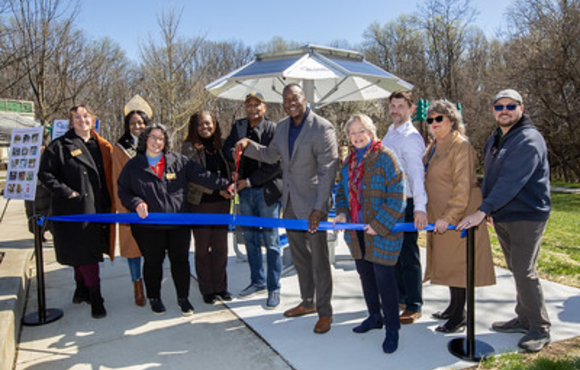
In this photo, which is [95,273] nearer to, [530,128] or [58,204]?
[58,204]

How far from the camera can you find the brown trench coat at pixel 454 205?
327 centimetres

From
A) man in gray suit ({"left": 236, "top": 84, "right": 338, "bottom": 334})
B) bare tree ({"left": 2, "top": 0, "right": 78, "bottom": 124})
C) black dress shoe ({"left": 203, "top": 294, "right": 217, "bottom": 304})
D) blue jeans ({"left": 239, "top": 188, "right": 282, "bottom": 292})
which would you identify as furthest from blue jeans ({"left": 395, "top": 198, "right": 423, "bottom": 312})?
bare tree ({"left": 2, "top": 0, "right": 78, "bottom": 124})

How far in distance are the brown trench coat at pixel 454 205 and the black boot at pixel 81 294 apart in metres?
3.68

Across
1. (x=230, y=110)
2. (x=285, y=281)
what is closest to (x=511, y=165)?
(x=285, y=281)

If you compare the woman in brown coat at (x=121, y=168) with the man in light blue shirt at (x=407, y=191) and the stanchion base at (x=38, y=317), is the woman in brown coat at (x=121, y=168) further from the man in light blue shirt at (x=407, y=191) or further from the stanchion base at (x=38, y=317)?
the man in light blue shirt at (x=407, y=191)

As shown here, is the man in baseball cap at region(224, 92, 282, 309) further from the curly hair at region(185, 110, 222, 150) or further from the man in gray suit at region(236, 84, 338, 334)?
the man in gray suit at region(236, 84, 338, 334)

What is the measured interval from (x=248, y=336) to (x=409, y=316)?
1.49m

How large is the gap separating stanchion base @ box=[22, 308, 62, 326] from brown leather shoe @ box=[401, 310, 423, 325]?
3.39 m

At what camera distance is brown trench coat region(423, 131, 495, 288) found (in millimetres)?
3271

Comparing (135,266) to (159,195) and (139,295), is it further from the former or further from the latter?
(159,195)

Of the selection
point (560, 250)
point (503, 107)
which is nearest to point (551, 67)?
point (560, 250)

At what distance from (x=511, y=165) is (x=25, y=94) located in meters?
32.7

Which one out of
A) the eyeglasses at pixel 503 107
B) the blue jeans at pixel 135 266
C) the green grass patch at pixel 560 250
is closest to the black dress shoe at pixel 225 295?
the blue jeans at pixel 135 266

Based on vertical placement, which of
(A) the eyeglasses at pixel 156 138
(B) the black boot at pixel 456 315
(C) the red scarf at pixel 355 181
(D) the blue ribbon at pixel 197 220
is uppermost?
(A) the eyeglasses at pixel 156 138
